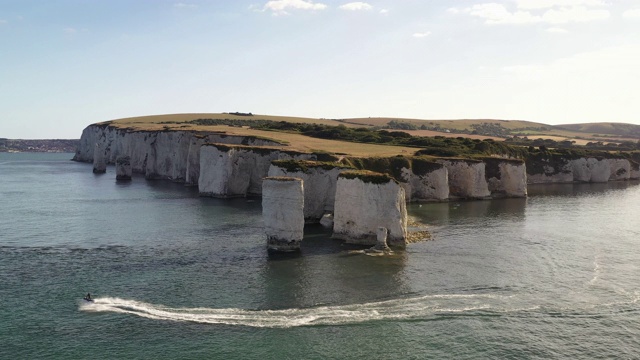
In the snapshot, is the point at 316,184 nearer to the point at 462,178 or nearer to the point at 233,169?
the point at 233,169

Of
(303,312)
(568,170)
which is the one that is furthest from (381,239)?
(568,170)

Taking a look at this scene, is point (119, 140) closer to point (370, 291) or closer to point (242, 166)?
point (242, 166)

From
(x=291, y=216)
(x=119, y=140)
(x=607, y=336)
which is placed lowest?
(x=607, y=336)

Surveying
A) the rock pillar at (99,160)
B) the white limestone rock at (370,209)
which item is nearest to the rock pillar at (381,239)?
the white limestone rock at (370,209)

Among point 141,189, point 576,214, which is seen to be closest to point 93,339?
point 576,214

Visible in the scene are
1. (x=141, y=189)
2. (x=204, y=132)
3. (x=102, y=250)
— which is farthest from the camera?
(x=204, y=132)

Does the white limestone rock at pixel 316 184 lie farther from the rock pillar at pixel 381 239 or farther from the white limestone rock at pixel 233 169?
the white limestone rock at pixel 233 169
